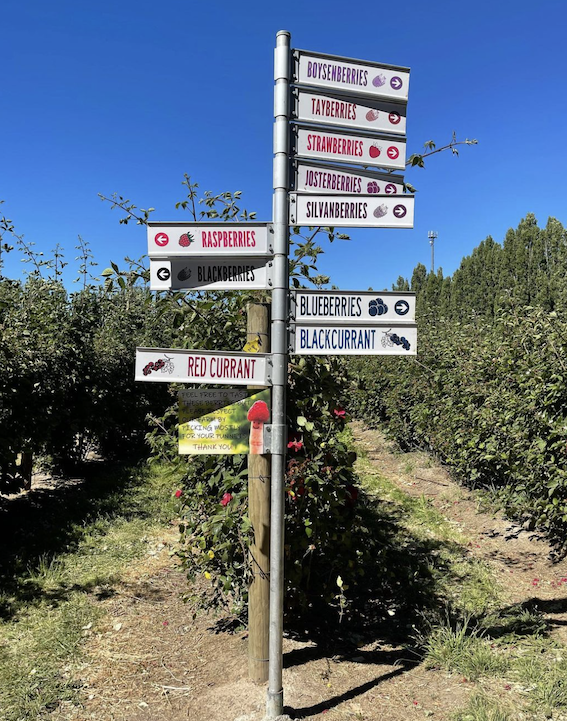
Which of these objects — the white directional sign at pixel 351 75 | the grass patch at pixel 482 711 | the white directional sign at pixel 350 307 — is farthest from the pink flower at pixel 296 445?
the white directional sign at pixel 351 75

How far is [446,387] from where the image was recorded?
24.7 ft

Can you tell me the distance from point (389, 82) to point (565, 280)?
36834 mm

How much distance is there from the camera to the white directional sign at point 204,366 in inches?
97.6

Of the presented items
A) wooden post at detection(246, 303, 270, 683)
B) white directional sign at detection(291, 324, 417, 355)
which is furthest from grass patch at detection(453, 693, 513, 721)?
white directional sign at detection(291, 324, 417, 355)

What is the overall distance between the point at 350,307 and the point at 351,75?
1.09 metres

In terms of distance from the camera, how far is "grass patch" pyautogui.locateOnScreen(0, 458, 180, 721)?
301 cm

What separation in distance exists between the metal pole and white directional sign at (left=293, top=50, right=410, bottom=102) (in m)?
0.09

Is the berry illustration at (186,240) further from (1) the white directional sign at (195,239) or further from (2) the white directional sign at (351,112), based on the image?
(2) the white directional sign at (351,112)

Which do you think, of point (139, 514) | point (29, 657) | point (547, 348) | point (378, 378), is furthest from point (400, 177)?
point (378, 378)

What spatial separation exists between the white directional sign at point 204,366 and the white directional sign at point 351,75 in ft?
4.31

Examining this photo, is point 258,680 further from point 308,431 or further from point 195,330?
point 195,330

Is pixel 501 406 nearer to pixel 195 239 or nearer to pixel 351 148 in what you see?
pixel 351 148

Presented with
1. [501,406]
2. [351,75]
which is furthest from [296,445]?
[501,406]

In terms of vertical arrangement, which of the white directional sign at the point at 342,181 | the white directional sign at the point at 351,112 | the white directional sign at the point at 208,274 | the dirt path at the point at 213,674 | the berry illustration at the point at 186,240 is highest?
the white directional sign at the point at 351,112
